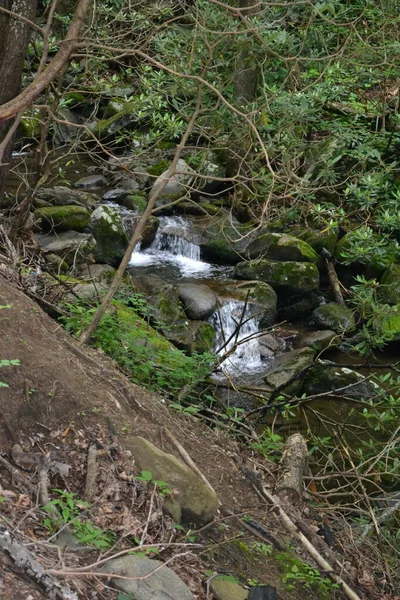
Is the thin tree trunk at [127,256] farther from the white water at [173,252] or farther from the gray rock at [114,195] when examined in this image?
the gray rock at [114,195]

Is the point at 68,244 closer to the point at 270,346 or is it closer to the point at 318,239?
the point at 270,346

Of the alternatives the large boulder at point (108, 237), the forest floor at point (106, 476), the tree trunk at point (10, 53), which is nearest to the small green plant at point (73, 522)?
the forest floor at point (106, 476)

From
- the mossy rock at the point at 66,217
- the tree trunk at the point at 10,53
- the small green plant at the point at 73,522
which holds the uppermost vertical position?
the tree trunk at the point at 10,53

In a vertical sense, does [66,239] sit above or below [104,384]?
below

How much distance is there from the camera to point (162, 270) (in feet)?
40.6

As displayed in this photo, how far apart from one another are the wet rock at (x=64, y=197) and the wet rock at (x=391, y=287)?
5034 mm

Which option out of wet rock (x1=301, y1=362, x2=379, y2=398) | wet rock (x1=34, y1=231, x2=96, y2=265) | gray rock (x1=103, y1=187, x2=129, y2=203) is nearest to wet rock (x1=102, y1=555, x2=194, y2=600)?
wet rock (x1=301, y1=362, x2=379, y2=398)

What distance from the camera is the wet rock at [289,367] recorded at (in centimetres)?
948

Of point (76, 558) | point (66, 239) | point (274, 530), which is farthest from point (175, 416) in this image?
point (66, 239)

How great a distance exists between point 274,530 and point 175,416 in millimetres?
1257

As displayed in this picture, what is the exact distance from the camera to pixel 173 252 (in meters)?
13.0

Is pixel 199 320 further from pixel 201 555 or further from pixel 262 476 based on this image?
pixel 201 555

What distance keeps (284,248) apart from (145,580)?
31.0ft

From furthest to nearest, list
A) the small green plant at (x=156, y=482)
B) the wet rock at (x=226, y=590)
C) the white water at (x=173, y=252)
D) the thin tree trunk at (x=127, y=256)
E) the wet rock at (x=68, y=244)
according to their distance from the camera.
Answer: the white water at (x=173, y=252)
the wet rock at (x=68, y=244)
the thin tree trunk at (x=127, y=256)
the small green plant at (x=156, y=482)
the wet rock at (x=226, y=590)
